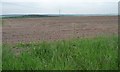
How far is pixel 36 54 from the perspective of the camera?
6.51 metres

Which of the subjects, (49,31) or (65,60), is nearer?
(65,60)

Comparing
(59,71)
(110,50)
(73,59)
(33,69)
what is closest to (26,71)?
(33,69)

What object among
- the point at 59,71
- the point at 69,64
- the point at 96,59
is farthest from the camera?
the point at 96,59

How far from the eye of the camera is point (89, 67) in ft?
17.1

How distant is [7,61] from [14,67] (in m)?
0.48

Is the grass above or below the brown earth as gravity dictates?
above

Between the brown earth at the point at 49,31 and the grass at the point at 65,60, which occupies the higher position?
the grass at the point at 65,60

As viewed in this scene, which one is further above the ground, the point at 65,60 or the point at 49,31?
the point at 65,60

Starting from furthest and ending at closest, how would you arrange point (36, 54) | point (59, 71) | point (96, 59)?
point (36, 54) < point (96, 59) < point (59, 71)

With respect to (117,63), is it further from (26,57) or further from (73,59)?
(26,57)

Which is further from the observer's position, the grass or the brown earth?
the brown earth

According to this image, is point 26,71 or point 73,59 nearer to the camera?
point 26,71

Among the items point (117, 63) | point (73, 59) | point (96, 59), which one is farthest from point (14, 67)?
point (117, 63)

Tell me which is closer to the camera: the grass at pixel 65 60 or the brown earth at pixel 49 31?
the grass at pixel 65 60
